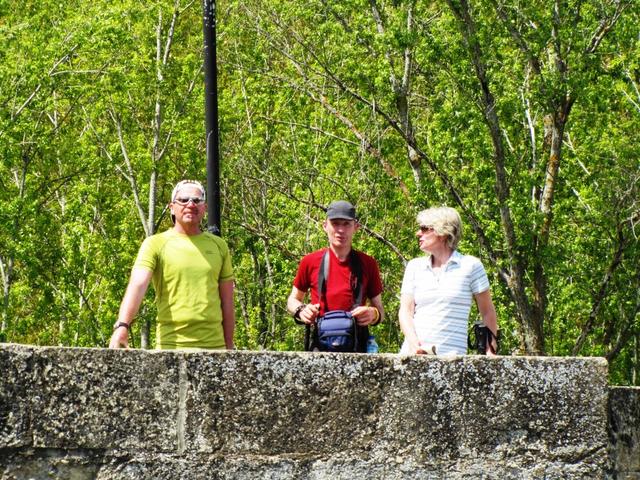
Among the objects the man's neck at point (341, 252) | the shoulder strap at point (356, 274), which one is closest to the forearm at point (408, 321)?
the shoulder strap at point (356, 274)

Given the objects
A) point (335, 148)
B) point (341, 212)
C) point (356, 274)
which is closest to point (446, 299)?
point (356, 274)

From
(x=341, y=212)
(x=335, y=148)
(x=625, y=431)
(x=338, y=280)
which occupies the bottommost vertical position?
(x=625, y=431)

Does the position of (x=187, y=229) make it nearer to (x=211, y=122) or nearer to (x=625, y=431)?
(x=625, y=431)

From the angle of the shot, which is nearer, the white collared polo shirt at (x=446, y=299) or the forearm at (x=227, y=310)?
the white collared polo shirt at (x=446, y=299)

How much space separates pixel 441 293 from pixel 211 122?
4.25 meters

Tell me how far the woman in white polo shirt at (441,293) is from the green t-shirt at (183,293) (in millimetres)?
859

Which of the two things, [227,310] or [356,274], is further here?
[356,274]

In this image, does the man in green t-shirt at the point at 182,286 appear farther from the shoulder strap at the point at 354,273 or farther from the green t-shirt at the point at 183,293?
the shoulder strap at the point at 354,273

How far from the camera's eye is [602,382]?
5.02 meters

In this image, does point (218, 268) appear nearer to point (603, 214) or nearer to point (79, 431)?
point (79, 431)

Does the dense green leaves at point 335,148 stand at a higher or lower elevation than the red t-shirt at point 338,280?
higher

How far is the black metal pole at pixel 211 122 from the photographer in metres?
9.30

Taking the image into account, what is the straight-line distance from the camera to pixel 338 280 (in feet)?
21.6

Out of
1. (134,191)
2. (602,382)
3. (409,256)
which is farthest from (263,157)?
(602,382)
